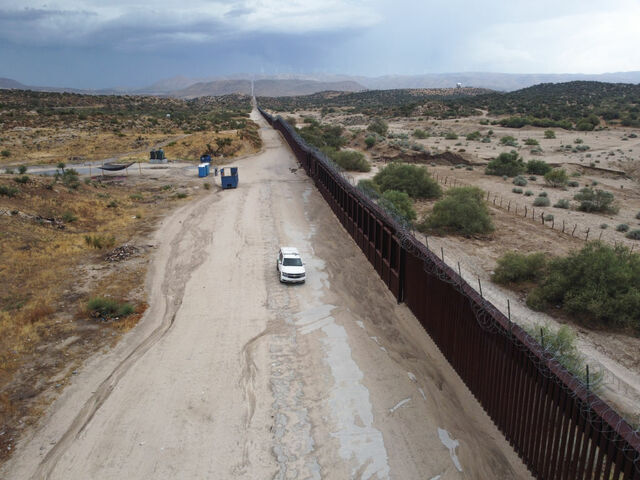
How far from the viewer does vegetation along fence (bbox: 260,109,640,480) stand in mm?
7242

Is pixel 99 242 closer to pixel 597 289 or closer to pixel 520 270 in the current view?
pixel 520 270

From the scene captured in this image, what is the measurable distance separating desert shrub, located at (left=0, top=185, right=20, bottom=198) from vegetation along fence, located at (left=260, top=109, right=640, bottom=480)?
2376 centimetres

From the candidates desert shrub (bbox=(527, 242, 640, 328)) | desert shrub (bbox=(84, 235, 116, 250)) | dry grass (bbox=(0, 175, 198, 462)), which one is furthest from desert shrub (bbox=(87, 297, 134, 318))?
desert shrub (bbox=(527, 242, 640, 328))

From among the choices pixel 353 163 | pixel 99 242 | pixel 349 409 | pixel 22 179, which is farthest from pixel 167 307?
pixel 353 163

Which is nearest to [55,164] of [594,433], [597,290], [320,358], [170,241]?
[170,241]

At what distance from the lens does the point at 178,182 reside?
140ft

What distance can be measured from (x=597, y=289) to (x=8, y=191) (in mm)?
30548

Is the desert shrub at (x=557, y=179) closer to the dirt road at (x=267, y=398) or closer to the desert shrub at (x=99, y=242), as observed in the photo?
the dirt road at (x=267, y=398)

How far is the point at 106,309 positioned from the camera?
Result: 16391 millimetres

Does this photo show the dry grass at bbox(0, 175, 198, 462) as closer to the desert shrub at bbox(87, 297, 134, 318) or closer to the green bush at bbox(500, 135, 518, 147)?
the desert shrub at bbox(87, 297, 134, 318)

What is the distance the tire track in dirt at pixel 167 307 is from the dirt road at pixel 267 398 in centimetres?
5

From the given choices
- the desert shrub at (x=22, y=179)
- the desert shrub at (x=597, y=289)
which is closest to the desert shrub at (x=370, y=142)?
the desert shrub at (x=22, y=179)

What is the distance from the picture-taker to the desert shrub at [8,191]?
28.5 meters

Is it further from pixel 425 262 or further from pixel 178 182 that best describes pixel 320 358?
pixel 178 182
